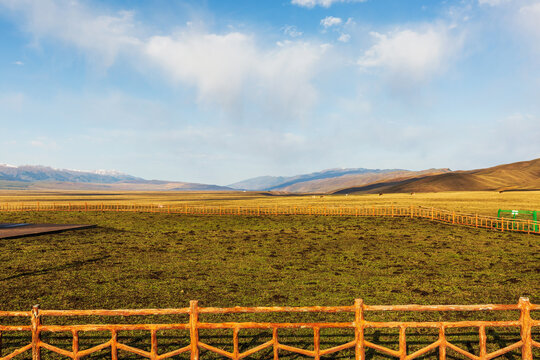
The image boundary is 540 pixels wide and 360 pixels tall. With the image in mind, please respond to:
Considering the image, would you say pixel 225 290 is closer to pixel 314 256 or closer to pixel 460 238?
pixel 314 256

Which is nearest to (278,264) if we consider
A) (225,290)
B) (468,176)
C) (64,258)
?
(225,290)

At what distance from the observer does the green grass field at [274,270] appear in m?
12.3

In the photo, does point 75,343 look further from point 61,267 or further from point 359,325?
point 61,267

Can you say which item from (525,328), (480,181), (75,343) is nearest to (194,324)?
(75,343)

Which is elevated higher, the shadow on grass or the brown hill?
the brown hill

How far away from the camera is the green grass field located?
1230cm

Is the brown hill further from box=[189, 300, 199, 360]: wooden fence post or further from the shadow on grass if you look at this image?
box=[189, 300, 199, 360]: wooden fence post

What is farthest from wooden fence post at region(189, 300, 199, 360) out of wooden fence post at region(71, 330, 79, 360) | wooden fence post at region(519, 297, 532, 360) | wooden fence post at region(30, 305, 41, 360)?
wooden fence post at region(519, 297, 532, 360)

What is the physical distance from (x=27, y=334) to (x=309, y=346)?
8.13m

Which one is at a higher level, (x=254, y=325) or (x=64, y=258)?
(x=254, y=325)

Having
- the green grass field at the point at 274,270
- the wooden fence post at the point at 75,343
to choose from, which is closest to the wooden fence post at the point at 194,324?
the wooden fence post at the point at 75,343

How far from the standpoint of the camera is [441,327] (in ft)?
19.8

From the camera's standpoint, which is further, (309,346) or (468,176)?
(468,176)

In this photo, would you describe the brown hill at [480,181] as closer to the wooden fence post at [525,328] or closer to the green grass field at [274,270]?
the green grass field at [274,270]
